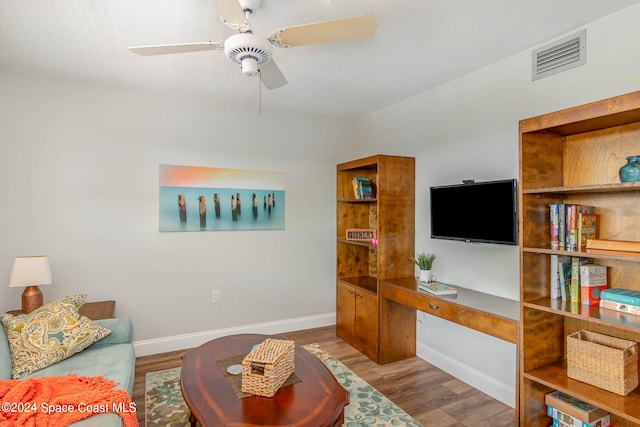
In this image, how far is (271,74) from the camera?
2203mm

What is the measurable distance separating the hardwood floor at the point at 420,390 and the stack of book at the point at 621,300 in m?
1.08

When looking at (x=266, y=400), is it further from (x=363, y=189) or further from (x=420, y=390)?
(x=363, y=189)

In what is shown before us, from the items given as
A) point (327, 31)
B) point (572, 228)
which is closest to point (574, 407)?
point (572, 228)

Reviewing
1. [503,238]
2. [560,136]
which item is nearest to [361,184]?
[503,238]

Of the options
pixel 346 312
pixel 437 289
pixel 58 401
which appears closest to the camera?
pixel 58 401

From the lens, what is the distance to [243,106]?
3.80 metres

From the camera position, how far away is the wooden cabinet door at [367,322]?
128 inches

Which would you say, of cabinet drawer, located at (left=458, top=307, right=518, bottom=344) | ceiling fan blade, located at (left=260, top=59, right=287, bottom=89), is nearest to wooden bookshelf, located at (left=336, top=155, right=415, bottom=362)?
cabinet drawer, located at (left=458, top=307, right=518, bottom=344)

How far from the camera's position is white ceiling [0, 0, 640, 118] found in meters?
1.97

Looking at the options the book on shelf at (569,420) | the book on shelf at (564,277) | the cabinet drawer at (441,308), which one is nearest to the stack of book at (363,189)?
the cabinet drawer at (441,308)

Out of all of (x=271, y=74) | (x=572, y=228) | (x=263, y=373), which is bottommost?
(x=263, y=373)

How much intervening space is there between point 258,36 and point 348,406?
2410 millimetres

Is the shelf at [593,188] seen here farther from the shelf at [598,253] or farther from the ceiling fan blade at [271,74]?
the ceiling fan blade at [271,74]

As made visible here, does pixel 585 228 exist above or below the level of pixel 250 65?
below
